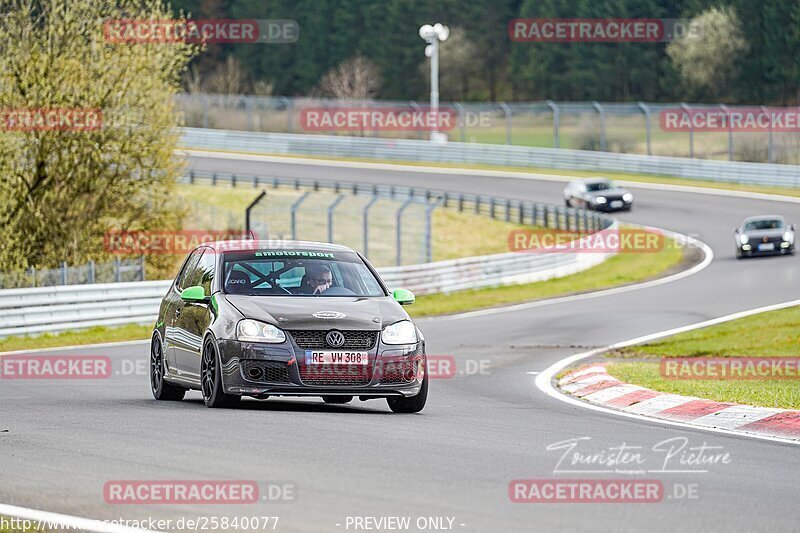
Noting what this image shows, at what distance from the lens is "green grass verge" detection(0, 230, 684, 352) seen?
23.3 metres

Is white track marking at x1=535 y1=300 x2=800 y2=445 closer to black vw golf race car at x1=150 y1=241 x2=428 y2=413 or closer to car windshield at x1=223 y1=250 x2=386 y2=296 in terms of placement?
black vw golf race car at x1=150 y1=241 x2=428 y2=413

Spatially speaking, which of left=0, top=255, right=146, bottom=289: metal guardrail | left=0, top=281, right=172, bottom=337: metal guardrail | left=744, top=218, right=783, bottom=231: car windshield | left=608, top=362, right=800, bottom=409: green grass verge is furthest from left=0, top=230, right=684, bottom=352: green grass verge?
left=608, top=362, right=800, bottom=409: green grass verge

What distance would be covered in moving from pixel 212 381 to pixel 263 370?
2.27ft

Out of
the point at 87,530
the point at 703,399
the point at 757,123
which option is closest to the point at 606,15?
the point at 757,123

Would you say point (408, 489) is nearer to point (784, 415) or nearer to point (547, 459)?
point (547, 459)

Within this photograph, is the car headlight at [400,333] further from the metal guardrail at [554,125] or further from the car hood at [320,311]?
the metal guardrail at [554,125]

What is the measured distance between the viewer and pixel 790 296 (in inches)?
1211

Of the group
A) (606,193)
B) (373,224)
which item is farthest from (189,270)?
(606,193)

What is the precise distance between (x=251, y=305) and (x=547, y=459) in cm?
368

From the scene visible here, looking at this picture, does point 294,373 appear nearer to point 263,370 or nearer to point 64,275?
point 263,370

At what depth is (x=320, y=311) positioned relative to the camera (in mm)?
11664

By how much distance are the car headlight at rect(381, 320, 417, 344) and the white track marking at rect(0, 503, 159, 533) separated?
4.82 metres

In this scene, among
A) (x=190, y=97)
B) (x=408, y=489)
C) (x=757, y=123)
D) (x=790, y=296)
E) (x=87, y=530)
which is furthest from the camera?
(x=190, y=97)

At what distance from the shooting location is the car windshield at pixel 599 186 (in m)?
53.5
